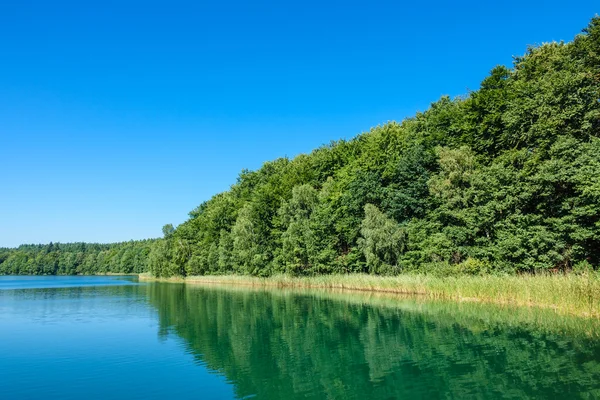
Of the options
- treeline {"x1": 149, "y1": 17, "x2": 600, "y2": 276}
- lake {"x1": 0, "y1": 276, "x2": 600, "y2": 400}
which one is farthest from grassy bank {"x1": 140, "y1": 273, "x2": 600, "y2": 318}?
treeline {"x1": 149, "y1": 17, "x2": 600, "y2": 276}

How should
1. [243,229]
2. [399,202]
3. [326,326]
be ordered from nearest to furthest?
1. [326,326]
2. [399,202]
3. [243,229]

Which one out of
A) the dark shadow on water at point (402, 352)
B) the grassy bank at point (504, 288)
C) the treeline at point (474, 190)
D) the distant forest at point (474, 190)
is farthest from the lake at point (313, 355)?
the treeline at point (474, 190)

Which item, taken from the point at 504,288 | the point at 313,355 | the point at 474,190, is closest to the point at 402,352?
the point at 313,355

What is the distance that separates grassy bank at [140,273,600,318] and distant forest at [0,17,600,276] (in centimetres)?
332

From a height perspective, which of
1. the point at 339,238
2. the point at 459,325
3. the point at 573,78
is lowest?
the point at 459,325

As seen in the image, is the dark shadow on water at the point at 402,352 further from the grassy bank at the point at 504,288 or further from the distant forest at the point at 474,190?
the distant forest at the point at 474,190

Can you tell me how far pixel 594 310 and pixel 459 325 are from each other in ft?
24.1

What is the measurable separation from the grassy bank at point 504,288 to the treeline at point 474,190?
329 cm

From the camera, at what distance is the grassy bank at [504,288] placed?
23727mm

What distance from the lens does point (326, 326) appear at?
1042 inches

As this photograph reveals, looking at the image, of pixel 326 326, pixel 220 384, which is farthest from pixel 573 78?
pixel 220 384

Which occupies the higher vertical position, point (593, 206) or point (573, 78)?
point (573, 78)

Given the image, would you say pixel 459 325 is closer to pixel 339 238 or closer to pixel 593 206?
pixel 593 206

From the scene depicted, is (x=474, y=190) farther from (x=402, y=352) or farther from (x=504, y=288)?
(x=402, y=352)
